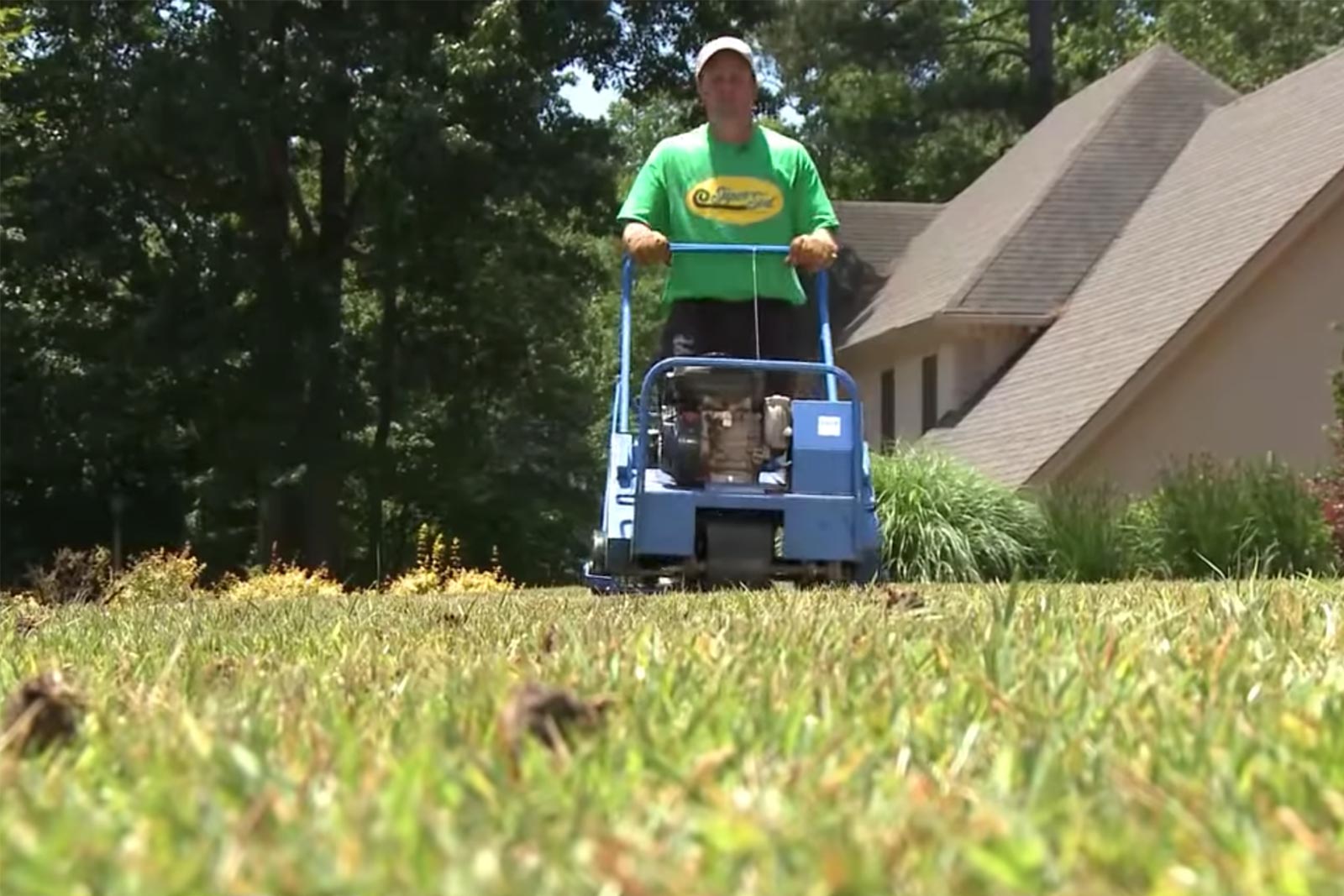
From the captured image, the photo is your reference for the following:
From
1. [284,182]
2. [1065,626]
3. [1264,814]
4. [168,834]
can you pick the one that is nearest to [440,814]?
[168,834]

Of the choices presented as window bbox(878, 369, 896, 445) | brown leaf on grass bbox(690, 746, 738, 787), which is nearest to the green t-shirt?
brown leaf on grass bbox(690, 746, 738, 787)

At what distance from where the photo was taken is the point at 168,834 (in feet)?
4.58

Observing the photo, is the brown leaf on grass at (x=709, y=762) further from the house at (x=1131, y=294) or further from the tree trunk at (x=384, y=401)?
the tree trunk at (x=384, y=401)

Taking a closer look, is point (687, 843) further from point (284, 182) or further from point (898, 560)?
point (284, 182)

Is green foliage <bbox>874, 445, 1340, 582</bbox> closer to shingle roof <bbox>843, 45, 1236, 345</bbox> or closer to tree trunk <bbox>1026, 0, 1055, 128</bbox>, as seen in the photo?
shingle roof <bbox>843, 45, 1236, 345</bbox>

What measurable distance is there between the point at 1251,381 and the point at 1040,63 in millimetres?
16134

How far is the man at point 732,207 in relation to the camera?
7.23m

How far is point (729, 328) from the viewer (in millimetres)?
7508

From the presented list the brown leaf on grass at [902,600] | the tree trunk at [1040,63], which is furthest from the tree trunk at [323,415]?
the brown leaf on grass at [902,600]

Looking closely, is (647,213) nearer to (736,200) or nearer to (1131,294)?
→ (736,200)

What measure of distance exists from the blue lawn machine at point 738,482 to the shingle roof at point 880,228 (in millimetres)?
17270

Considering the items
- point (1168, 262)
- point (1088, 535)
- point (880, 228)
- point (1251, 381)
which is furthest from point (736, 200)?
point (880, 228)

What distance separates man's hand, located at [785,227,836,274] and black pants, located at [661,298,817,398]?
36cm

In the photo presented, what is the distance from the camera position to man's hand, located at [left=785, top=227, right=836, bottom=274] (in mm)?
6945
